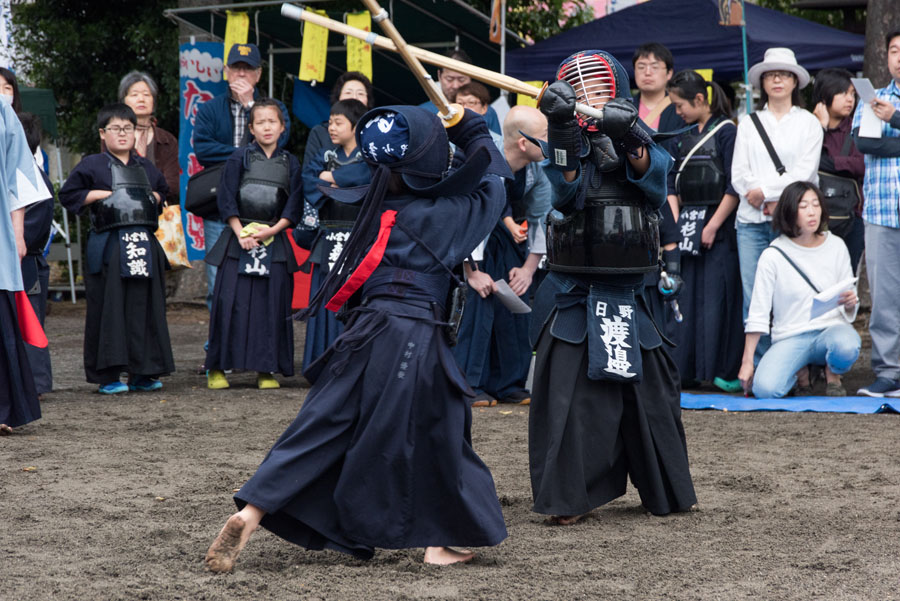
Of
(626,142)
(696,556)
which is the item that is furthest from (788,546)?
(626,142)

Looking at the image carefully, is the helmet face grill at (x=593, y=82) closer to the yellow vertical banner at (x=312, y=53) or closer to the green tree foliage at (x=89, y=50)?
the yellow vertical banner at (x=312, y=53)

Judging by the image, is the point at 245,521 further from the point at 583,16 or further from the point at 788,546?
the point at 583,16

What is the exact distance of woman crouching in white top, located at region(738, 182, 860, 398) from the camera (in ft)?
23.4

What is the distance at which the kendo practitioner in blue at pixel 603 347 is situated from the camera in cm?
420

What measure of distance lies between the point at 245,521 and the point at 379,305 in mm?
774

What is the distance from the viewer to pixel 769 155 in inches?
291

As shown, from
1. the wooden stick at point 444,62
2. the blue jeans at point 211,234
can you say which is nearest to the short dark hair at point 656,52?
the blue jeans at point 211,234

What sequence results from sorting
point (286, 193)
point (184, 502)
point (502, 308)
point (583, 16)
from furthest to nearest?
1. point (583, 16)
2. point (286, 193)
3. point (502, 308)
4. point (184, 502)

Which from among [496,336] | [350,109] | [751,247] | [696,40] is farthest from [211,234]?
[696,40]

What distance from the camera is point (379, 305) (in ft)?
12.0

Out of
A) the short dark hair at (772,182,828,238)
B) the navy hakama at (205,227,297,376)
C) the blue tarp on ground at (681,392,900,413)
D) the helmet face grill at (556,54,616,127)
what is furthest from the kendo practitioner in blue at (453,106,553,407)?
the helmet face grill at (556,54,616,127)

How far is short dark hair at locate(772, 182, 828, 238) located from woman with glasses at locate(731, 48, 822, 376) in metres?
0.19

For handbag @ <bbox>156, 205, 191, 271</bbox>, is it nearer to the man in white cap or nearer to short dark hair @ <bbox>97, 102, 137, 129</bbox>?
short dark hair @ <bbox>97, 102, 137, 129</bbox>

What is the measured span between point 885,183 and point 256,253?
3.95 metres
